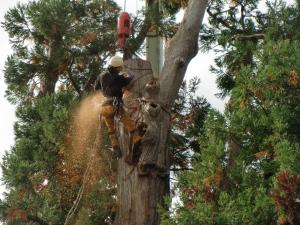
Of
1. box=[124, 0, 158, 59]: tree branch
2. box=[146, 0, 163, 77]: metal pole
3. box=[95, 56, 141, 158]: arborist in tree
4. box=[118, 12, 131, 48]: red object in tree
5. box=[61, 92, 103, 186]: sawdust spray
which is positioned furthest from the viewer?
box=[146, 0, 163, 77]: metal pole

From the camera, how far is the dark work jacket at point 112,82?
8.05m

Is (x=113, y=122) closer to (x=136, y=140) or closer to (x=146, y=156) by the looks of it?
(x=136, y=140)

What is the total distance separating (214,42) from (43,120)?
8.45 ft

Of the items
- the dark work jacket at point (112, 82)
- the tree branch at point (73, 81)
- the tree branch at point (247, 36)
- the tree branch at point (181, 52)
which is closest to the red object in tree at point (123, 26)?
the tree branch at point (181, 52)

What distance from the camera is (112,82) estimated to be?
8.10 metres

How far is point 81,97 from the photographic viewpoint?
990 centimetres

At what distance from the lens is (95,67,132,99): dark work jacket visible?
26.4 feet

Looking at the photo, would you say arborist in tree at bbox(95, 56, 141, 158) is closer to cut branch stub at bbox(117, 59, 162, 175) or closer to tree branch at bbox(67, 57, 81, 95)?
cut branch stub at bbox(117, 59, 162, 175)

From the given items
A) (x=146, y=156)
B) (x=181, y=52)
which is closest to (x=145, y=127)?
(x=146, y=156)

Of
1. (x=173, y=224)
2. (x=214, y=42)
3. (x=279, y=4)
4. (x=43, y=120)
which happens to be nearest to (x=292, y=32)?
(x=279, y=4)

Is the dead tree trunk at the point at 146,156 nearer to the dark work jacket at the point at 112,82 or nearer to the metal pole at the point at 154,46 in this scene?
the dark work jacket at the point at 112,82

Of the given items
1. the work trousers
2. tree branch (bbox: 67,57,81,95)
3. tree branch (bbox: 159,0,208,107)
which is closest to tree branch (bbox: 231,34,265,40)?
tree branch (bbox: 159,0,208,107)

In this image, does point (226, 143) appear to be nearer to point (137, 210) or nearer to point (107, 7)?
point (137, 210)

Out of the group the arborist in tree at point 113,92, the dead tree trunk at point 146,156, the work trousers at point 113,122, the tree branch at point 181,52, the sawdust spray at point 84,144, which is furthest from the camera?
the sawdust spray at point 84,144
